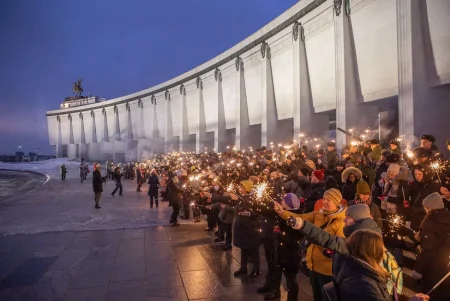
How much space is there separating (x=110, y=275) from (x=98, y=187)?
31.0ft

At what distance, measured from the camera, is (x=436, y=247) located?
5.15 m

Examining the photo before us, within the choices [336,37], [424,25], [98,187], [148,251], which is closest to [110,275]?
[148,251]

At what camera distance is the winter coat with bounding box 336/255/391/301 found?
8.35 feet

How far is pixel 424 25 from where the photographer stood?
506 inches

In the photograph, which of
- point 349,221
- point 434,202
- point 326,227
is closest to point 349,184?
point 434,202

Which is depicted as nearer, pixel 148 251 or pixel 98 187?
pixel 148 251

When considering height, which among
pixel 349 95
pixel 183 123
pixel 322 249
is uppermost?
pixel 183 123

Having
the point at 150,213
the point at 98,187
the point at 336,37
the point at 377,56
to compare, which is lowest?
the point at 150,213

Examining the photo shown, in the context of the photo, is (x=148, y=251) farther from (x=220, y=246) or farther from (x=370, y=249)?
(x=370, y=249)

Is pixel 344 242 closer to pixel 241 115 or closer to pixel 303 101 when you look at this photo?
pixel 303 101

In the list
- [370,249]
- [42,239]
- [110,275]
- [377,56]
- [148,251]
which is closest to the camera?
[370,249]

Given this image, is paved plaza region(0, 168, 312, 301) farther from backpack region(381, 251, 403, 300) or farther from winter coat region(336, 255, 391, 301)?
winter coat region(336, 255, 391, 301)

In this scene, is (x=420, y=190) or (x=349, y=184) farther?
(x=349, y=184)

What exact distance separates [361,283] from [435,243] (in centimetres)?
339
